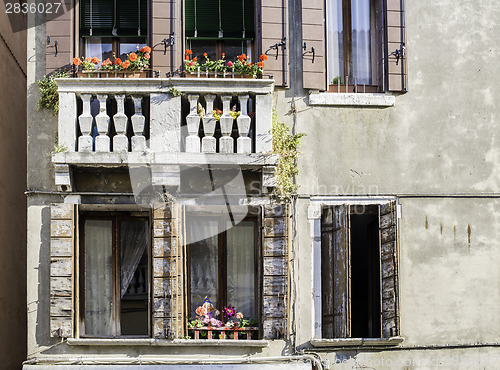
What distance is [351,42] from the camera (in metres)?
10.1

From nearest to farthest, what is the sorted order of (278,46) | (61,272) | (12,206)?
(61,272), (278,46), (12,206)

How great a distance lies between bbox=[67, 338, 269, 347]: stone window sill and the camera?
9070 mm

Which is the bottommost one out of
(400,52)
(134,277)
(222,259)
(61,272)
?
(134,277)

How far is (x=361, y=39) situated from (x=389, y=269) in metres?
3.11

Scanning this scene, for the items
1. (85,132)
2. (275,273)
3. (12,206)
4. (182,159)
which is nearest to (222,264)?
(275,273)

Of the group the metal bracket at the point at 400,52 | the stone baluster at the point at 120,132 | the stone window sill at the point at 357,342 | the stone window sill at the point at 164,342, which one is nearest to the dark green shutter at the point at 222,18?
the stone baluster at the point at 120,132

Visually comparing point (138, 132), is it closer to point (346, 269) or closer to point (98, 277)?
point (98, 277)

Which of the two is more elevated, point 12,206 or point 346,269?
point 12,206

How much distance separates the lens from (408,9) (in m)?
9.75

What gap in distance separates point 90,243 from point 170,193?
125 cm

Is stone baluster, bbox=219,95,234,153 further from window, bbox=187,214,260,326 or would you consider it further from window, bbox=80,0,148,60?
window, bbox=80,0,148,60

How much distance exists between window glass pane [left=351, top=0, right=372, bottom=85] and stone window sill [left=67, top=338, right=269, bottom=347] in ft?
12.3

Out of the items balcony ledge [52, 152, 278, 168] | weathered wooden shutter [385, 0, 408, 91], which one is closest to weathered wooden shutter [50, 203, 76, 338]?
balcony ledge [52, 152, 278, 168]

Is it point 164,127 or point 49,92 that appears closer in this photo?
point 164,127
